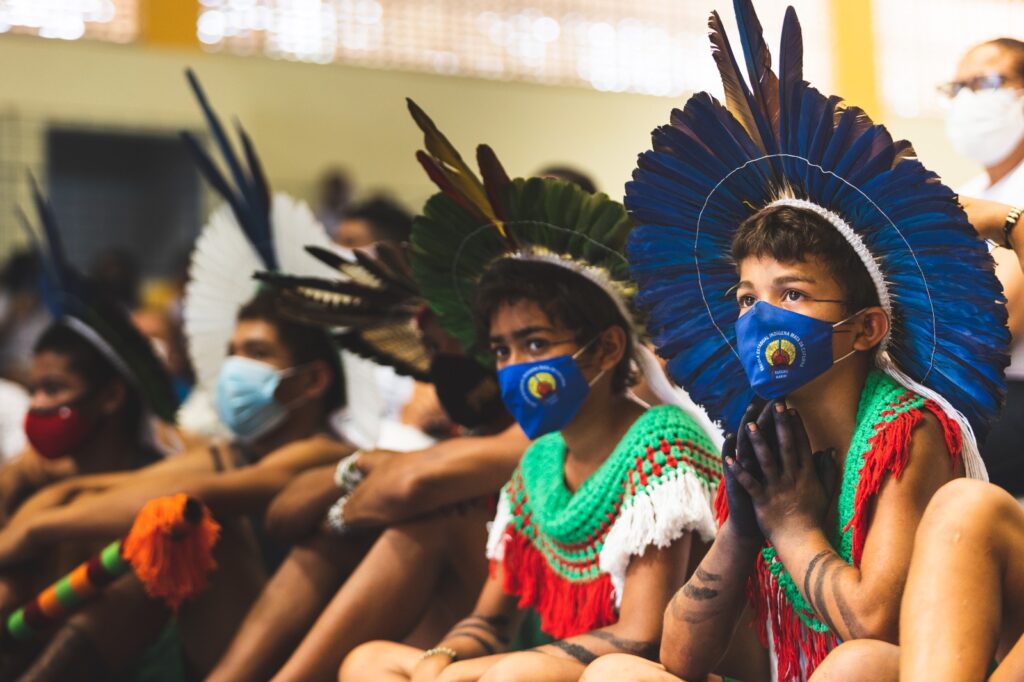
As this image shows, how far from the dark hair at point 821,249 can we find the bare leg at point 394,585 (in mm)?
1246

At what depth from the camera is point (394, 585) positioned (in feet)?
10.1

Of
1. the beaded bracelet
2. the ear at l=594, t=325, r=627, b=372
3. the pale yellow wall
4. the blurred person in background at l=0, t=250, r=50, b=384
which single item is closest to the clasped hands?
the ear at l=594, t=325, r=627, b=372

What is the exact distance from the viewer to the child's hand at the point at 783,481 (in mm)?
2084

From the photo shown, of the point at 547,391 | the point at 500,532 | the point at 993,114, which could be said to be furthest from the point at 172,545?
the point at 993,114

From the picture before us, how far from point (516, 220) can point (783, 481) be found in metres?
0.96

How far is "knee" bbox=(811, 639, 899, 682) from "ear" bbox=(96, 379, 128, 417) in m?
2.80

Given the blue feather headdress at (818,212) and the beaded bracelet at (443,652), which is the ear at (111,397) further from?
the blue feather headdress at (818,212)

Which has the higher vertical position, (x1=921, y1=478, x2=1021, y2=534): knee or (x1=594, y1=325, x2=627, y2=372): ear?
(x1=921, y1=478, x2=1021, y2=534): knee

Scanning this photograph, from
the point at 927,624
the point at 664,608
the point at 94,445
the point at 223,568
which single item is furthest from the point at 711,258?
the point at 94,445

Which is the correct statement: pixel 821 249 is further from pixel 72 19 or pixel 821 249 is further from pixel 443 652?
pixel 72 19

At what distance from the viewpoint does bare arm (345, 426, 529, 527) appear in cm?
305

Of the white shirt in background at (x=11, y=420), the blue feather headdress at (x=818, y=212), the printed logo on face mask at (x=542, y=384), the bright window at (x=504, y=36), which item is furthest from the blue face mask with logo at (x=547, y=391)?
the bright window at (x=504, y=36)

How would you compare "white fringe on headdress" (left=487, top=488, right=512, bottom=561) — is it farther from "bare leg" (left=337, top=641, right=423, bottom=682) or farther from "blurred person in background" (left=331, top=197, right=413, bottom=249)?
"blurred person in background" (left=331, top=197, right=413, bottom=249)

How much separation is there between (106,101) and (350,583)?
Answer: 5498 millimetres
